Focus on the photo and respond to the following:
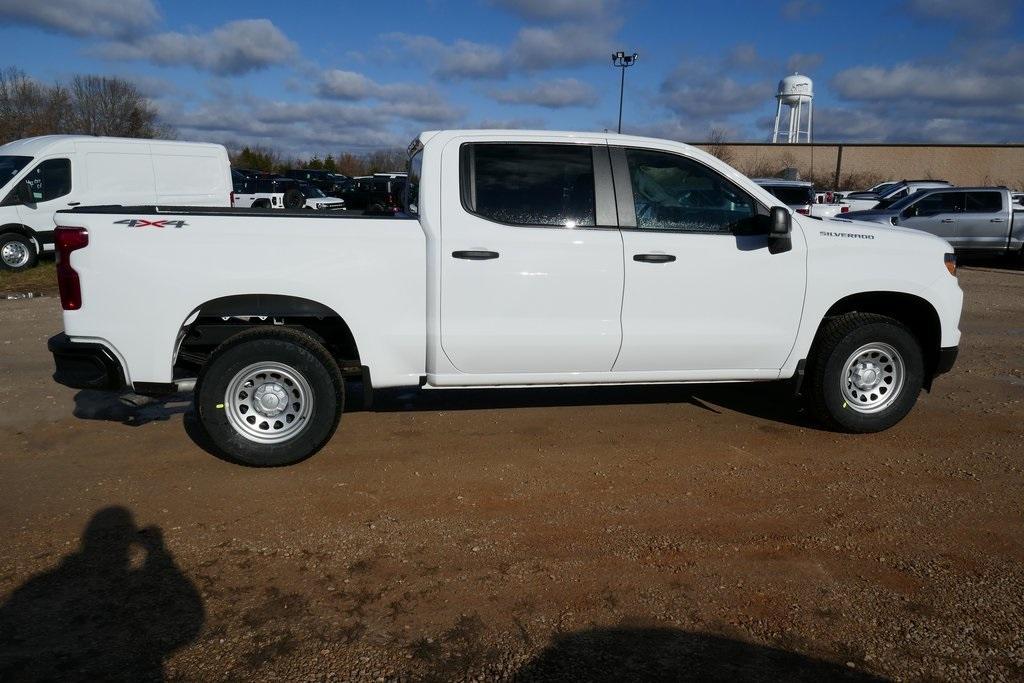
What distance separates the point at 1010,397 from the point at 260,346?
6155 mm

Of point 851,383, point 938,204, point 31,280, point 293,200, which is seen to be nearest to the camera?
point 851,383

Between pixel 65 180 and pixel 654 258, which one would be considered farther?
pixel 65 180

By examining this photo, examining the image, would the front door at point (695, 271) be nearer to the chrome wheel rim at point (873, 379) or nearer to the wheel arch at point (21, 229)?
the chrome wheel rim at point (873, 379)

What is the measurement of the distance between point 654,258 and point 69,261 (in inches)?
138

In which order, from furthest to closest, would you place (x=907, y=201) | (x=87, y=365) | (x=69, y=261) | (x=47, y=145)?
Result: (x=907, y=201) < (x=47, y=145) < (x=87, y=365) < (x=69, y=261)

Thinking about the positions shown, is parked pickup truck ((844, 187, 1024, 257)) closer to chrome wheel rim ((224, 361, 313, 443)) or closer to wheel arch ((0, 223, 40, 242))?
chrome wheel rim ((224, 361, 313, 443))

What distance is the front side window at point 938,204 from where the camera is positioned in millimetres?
17484

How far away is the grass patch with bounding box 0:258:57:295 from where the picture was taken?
1206 centimetres

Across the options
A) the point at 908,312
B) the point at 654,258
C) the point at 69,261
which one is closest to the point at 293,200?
the point at 69,261

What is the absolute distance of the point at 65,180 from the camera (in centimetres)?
1380

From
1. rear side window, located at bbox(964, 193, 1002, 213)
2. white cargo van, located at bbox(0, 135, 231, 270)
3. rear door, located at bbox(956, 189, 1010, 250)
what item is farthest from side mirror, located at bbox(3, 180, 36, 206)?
rear side window, located at bbox(964, 193, 1002, 213)

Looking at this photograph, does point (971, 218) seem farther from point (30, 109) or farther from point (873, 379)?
point (30, 109)

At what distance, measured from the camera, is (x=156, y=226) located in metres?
4.39

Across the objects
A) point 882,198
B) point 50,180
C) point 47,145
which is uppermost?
point 47,145
